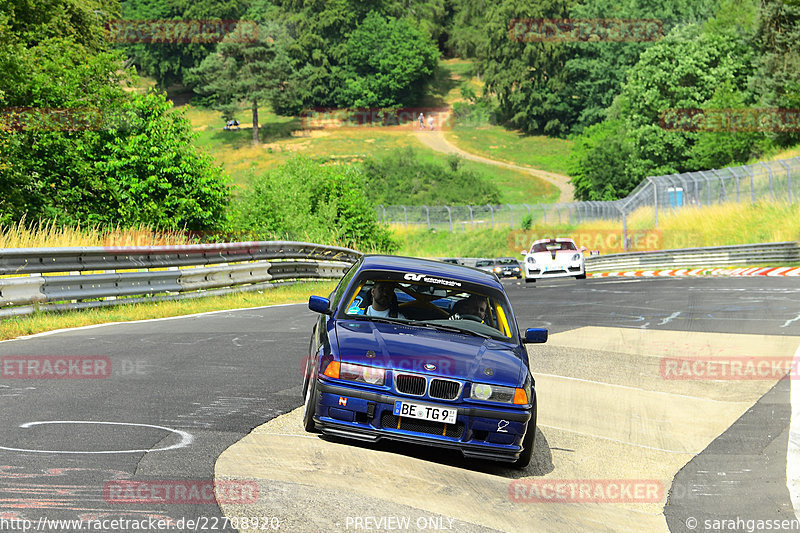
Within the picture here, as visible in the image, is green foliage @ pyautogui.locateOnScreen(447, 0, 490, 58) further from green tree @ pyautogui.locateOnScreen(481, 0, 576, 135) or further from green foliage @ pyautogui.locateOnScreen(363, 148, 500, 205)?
green foliage @ pyautogui.locateOnScreen(363, 148, 500, 205)

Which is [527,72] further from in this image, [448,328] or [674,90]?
[448,328]

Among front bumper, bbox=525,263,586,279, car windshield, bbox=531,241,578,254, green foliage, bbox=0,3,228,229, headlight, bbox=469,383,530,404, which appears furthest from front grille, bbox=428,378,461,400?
car windshield, bbox=531,241,578,254

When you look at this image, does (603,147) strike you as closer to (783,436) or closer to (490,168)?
(490,168)

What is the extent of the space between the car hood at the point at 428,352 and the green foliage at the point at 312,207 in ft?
80.6


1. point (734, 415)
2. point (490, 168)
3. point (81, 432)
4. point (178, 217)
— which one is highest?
point (81, 432)

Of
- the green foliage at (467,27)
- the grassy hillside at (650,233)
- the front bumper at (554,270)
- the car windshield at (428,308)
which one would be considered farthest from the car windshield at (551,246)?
the green foliage at (467,27)

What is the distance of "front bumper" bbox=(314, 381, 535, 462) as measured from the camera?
6.66 meters

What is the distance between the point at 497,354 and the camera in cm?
732

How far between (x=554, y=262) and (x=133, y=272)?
1946cm

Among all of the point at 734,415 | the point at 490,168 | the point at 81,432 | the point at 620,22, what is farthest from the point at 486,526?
the point at 620,22

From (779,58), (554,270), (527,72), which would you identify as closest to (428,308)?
(554,270)

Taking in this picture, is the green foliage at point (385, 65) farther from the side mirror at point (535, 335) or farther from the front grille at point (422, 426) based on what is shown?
the front grille at point (422, 426)

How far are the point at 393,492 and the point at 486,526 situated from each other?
0.68m

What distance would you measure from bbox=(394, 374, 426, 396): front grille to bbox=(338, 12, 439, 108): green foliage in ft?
445
